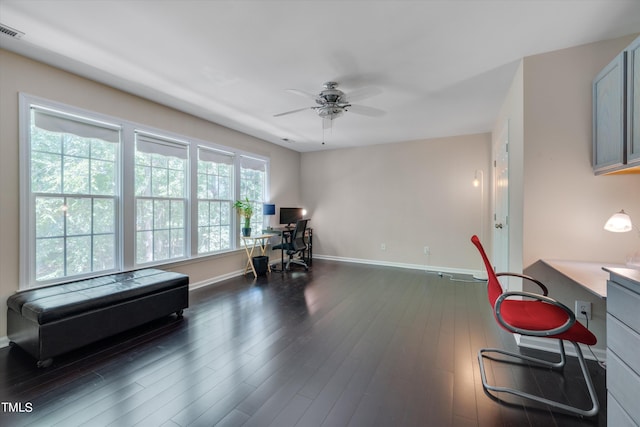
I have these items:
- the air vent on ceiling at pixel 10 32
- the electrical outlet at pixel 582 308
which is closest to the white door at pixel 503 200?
the electrical outlet at pixel 582 308

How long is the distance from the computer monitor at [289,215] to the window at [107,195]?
4.81ft

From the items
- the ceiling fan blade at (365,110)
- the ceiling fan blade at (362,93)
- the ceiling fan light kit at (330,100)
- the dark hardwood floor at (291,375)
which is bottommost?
the dark hardwood floor at (291,375)

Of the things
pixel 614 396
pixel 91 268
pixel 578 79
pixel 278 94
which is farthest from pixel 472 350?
pixel 91 268

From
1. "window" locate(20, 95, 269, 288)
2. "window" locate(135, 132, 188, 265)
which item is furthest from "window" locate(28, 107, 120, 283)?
"window" locate(135, 132, 188, 265)

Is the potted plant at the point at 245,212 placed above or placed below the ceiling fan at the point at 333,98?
below

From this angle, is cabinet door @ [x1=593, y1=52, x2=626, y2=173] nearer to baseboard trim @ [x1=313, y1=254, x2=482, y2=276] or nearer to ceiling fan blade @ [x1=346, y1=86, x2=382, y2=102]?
ceiling fan blade @ [x1=346, y1=86, x2=382, y2=102]

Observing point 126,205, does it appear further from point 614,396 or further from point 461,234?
point 461,234

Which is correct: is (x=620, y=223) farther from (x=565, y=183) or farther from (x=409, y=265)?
(x=409, y=265)

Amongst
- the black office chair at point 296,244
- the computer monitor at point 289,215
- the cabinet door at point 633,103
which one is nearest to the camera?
the cabinet door at point 633,103

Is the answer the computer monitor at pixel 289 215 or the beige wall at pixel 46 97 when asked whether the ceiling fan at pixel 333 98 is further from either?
the computer monitor at pixel 289 215

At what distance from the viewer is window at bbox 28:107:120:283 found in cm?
254

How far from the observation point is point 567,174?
221 centimetres

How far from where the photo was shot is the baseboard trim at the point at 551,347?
2.10 m

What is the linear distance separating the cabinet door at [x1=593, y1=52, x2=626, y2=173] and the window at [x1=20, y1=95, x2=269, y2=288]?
4608mm
